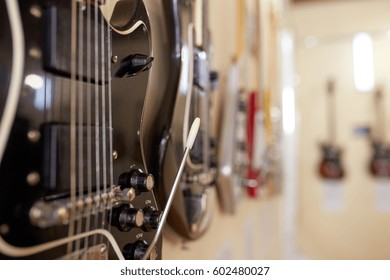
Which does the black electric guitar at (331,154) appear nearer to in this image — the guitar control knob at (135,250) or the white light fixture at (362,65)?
the white light fixture at (362,65)

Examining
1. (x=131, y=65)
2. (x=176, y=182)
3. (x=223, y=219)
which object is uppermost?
(x=131, y=65)

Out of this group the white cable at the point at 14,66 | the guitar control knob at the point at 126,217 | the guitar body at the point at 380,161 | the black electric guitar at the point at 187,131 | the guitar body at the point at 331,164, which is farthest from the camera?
the guitar body at the point at 331,164

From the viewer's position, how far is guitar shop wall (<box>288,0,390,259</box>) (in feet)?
5.28

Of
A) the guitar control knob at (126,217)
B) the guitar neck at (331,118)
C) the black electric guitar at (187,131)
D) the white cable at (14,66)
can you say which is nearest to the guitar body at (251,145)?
the black electric guitar at (187,131)

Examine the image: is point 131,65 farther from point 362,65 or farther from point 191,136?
point 362,65

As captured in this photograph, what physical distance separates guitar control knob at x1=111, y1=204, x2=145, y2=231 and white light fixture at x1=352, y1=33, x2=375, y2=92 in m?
1.29

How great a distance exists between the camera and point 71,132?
275mm

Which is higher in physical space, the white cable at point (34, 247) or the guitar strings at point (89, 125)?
the guitar strings at point (89, 125)

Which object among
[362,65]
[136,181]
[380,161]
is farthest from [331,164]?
[136,181]

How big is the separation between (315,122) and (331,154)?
0.21 metres

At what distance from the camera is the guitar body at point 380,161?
68.7 inches

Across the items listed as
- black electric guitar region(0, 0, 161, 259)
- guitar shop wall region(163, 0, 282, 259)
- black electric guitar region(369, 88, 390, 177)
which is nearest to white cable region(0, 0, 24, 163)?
black electric guitar region(0, 0, 161, 259)
